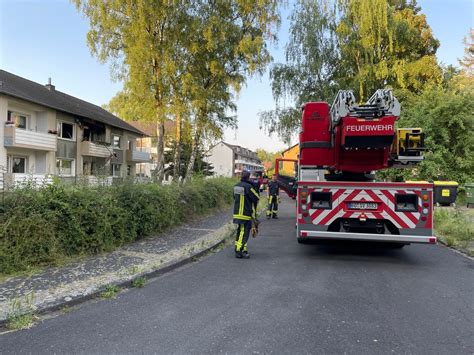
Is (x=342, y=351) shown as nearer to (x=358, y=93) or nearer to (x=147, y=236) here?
(x=147, y=236)

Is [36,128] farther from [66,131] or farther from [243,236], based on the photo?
[243,236]

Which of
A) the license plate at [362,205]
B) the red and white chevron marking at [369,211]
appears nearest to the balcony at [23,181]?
the red and white chevron marking at [369,211]

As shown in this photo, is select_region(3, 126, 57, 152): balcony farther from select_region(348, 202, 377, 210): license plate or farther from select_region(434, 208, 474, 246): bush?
select_region(434, 208, 474, 246): bush

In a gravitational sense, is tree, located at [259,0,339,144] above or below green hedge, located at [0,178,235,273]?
above

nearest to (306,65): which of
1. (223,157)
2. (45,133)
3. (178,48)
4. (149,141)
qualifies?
(178,48)

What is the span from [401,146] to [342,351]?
491cm

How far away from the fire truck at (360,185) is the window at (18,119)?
2003cm

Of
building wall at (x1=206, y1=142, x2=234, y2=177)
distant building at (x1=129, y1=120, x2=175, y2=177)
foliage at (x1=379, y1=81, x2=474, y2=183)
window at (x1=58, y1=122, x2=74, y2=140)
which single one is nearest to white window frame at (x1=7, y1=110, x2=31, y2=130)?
window at (x1=58, y1=122, x2=74, y2=140)

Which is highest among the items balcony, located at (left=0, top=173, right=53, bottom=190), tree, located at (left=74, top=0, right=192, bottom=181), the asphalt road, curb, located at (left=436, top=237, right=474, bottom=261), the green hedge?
tree, located at (left=74, top=0, right=192, bottom=181)

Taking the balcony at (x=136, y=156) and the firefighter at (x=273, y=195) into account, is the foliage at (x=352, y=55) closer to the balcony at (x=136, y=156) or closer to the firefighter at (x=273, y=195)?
the firefighter at (x=273, y=195)

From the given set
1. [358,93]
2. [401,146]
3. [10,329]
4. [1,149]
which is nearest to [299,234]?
[401,146]

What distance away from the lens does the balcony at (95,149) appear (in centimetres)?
2619

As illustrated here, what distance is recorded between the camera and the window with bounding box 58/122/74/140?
24.6m

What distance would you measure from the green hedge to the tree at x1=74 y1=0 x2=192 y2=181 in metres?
5.94
